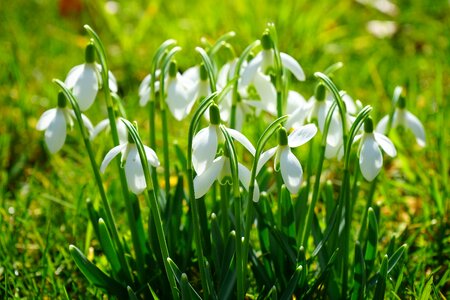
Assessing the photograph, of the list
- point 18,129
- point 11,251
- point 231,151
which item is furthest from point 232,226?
point 18,129

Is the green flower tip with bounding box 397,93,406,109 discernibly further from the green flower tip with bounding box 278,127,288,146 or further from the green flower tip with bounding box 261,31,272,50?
the green flower tip with bounding box 278,127,288,146

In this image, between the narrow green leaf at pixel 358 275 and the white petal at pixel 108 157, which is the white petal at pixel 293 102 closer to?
the narrow green leaf at pixel 358 275

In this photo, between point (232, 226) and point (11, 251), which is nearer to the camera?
point (232, 226)

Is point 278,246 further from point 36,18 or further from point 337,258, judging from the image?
point 36,18

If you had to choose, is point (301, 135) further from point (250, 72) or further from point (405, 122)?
point (405, 122)

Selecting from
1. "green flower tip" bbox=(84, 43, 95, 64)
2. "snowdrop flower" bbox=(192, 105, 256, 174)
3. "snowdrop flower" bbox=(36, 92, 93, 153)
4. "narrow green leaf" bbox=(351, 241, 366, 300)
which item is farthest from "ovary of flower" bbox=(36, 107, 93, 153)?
"narrow green leaf" bbox=(351, 241, 366, 300)

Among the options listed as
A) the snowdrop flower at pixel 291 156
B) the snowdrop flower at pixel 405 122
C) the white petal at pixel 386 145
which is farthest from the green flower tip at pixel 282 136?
the snowdrop flower at pixel 405 122
